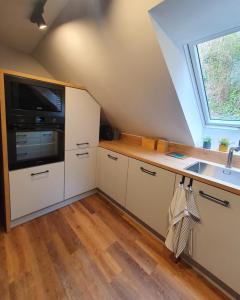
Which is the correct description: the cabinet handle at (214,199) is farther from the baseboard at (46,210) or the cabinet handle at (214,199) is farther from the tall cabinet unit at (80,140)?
the baseboard at (46,210)

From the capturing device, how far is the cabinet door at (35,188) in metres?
1.65

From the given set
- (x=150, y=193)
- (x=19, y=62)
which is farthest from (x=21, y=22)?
(x=150, y=193)

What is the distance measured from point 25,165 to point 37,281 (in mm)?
994

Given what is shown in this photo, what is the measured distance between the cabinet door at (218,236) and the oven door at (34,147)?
149 centimetres

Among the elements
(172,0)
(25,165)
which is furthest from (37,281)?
(172,0)

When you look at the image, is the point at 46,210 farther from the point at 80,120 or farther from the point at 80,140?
the point at 80,120

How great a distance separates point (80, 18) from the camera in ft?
4.54

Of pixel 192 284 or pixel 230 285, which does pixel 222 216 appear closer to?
pixel 230 285

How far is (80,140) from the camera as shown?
209cm

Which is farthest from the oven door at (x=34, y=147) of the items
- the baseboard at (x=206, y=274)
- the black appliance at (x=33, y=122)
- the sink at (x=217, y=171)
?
the sink at (x=217, y=171)

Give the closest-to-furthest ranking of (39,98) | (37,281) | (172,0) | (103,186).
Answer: (172,0) < (37,281) < (39,98) < (103,186)

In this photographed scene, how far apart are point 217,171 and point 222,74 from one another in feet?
2.98

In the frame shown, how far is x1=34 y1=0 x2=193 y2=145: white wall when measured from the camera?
1201 mm

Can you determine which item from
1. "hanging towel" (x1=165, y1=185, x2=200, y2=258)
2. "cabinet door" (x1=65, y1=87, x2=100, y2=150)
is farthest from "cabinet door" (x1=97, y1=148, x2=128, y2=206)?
"hanging towel" (x1=165, y1=185, x2=200, y2=258)
